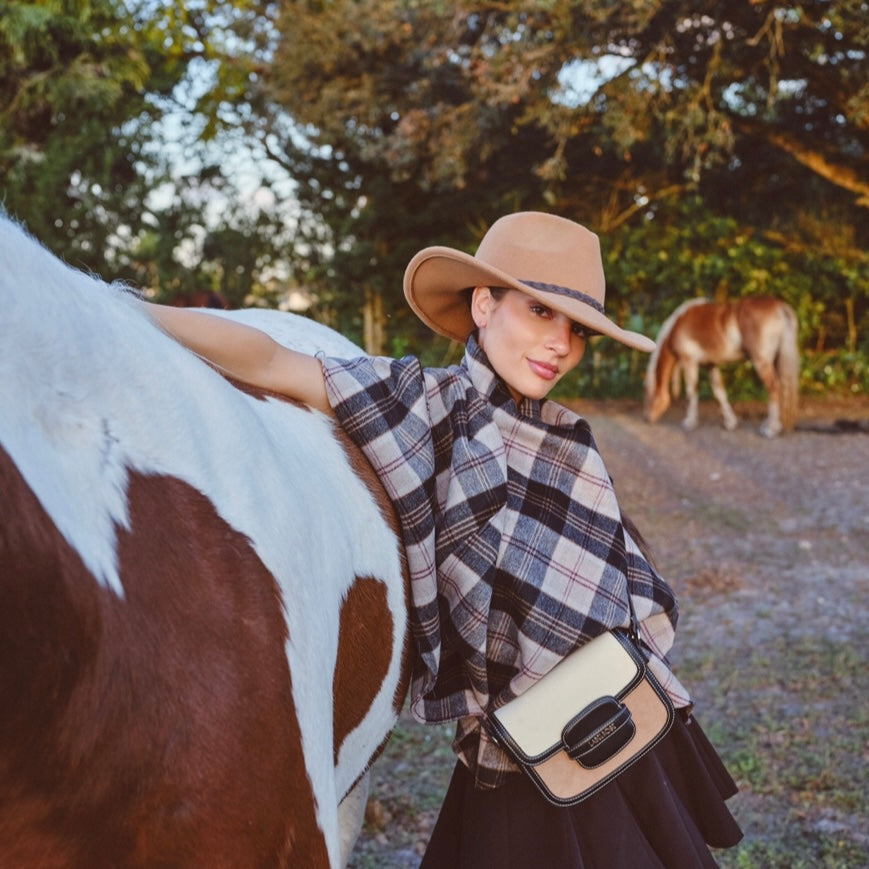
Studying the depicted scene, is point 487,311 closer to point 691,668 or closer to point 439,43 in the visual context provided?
point 691,668

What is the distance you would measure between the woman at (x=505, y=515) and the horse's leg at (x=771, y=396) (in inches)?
358

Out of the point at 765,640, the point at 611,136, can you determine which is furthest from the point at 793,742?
the point at 611,136

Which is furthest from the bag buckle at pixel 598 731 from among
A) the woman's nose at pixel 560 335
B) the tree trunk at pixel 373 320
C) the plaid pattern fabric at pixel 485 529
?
the tree trunk at pixel 373 320

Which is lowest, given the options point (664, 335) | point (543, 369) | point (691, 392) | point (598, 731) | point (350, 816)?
point (691, 392)

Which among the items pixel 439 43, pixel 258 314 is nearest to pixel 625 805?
pixel 258 314

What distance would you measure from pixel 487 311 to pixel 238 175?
1338 cm

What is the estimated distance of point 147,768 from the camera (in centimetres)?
93

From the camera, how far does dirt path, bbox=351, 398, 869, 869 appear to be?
3.03 m

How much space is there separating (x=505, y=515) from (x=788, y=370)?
9.65m

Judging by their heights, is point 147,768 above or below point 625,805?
above

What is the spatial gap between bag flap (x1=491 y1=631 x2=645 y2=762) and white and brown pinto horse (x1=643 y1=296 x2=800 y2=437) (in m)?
9.27

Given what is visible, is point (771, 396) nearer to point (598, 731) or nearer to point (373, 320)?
point (373, 320)

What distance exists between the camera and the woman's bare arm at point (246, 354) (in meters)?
1.45

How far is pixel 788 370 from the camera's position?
412 inches
